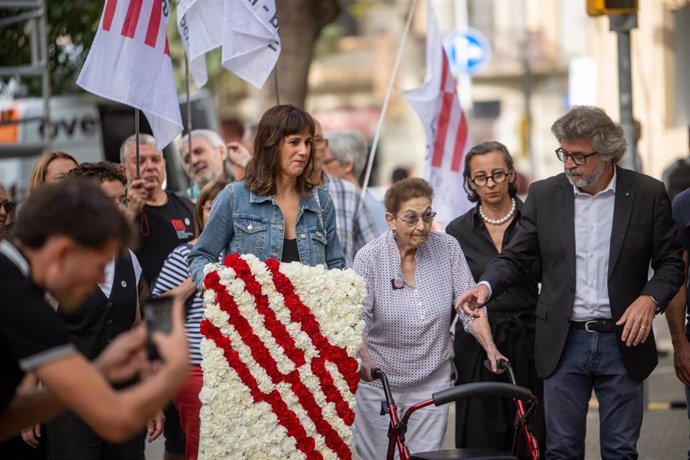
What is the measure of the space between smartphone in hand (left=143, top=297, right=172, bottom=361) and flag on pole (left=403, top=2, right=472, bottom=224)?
615cm

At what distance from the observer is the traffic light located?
35.2 ft

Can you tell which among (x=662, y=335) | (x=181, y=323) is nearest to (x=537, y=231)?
(x=181, y=323)

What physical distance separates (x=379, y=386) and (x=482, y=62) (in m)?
22.7

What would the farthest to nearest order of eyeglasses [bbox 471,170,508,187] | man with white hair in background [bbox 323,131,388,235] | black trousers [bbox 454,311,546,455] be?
man with white hair in background [bbox 323,131,388,235] → eyeglasses [bbox 471,170,508,187] → black trousers [bbox 454,311,546,455]

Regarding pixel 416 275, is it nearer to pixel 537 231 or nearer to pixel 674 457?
pixel 537 231

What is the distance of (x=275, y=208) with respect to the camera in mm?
6559

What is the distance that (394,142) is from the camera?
154ft

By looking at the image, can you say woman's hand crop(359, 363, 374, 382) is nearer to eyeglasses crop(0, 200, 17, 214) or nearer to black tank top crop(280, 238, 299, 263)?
black tank top crop(280, 238, 299, 263)

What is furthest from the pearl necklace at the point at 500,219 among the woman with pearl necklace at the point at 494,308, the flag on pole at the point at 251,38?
the flag on pole at the point at 251,38

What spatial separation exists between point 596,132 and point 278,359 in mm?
1919

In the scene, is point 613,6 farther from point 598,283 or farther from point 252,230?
point 252,230

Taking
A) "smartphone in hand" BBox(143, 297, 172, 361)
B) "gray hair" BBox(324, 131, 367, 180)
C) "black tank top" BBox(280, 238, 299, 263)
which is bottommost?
"smartphone in hand" BBox(143, 297, 172, 361)

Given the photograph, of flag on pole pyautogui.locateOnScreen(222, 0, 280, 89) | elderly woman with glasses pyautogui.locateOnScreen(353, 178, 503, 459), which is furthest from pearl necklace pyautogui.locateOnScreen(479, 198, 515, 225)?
flag on pole pyautogui.locateOnScreen(222, 0, 280, 89)

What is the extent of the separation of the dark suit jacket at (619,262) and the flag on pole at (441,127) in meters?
3.00
